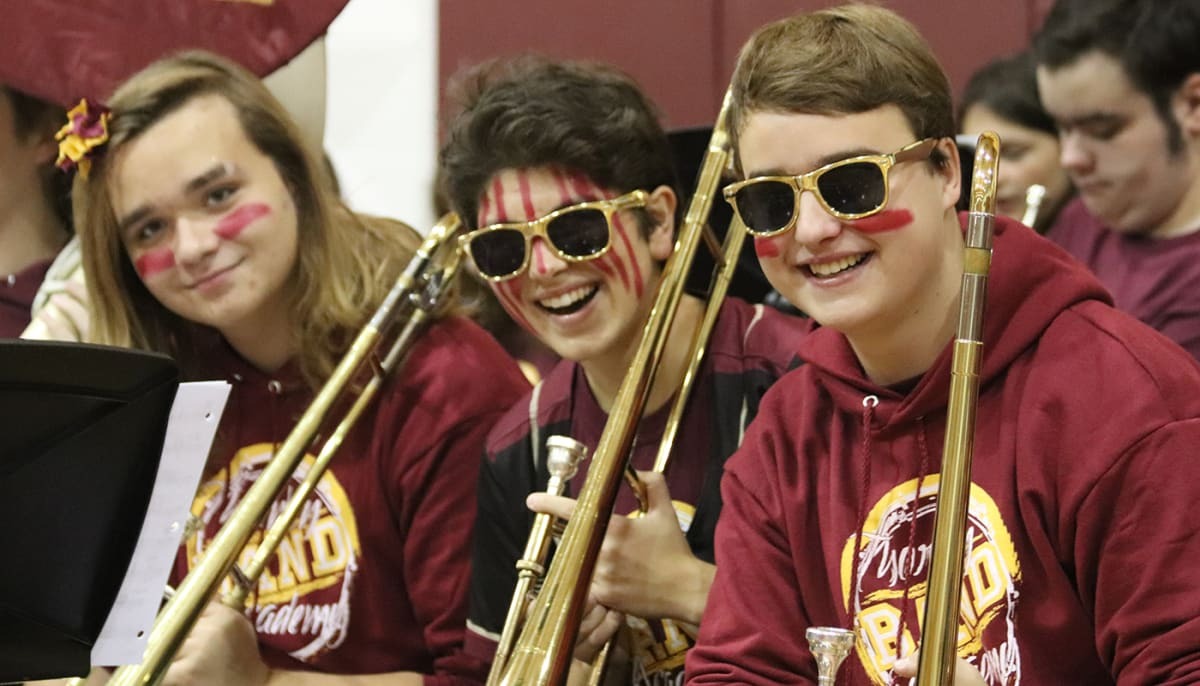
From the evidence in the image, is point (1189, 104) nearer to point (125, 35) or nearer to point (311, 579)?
point (311, 579)

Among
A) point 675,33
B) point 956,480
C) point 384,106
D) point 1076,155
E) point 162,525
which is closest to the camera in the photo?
point 956,480

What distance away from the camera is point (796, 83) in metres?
1.65

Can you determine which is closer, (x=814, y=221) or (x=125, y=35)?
(x=814, y=221)

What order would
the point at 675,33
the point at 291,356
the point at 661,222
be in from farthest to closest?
1. the point at 675,33
2. the point at 291,356
3. the point at 661,222

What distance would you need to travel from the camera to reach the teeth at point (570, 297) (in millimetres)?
2143

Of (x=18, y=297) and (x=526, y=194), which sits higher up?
(x=526, y=194)

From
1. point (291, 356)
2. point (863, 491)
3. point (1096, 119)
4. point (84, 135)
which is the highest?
point (1096, 119)

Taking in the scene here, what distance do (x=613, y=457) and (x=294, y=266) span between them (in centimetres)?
80

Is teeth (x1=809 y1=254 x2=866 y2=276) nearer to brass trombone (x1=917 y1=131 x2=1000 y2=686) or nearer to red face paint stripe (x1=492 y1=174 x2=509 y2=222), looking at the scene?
brass trombone (x1=917 y1=131 x2=1000 y2=686)

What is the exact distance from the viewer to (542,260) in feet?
6.91

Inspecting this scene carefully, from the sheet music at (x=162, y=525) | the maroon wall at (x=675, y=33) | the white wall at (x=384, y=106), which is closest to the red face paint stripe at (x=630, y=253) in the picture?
the sheet music at (x=162, y=525)

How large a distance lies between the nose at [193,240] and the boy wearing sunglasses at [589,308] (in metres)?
0.38

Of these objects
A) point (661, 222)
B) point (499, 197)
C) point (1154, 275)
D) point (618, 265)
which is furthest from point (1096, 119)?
point (499, 197)

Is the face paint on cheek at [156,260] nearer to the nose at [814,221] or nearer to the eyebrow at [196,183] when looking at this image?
the eyebrow at [196,183]
